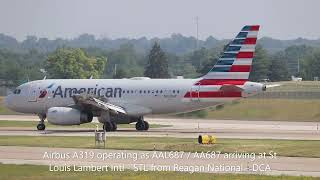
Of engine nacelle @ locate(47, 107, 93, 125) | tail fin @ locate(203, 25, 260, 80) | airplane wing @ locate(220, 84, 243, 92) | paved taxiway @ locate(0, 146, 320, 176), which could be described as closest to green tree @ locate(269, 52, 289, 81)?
tail fin @ locate(203, 25, 260, 80)

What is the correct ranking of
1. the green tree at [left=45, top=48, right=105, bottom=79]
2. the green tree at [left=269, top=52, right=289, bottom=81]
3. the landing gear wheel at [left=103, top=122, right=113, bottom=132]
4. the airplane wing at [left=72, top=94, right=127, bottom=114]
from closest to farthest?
the airplane wing at [left=72, top=94, right=127, bottom=114] < the landing gear wheel at [left=103, top=122, right=113, bottom=132] < the green tree at [left=45, top=48, right=105, bottom=79] < the green tree at [left=269, top=52, right=289, bottom=81]

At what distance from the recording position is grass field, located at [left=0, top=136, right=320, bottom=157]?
138ft

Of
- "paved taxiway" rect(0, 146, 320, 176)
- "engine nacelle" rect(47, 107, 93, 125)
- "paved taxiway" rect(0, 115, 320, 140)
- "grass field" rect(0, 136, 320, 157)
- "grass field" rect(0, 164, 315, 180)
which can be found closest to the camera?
"grass field" rect(0, 164, 315, 180)

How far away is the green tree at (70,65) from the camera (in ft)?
447

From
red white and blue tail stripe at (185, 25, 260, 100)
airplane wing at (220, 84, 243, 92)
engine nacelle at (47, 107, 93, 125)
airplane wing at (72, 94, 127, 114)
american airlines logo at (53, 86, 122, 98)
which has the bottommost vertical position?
engine nacelle at (47, 107, 93, 125)

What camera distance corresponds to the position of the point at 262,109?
78875mm

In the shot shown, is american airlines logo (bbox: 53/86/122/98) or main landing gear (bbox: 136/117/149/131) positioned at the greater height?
american airlines logo (bbox: 53/86/122/98)

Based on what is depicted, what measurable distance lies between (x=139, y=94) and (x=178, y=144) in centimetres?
1681

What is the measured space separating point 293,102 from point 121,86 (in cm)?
2335

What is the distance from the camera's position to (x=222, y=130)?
61156 millimetres

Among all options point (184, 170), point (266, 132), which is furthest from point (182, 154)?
point (266, 132)

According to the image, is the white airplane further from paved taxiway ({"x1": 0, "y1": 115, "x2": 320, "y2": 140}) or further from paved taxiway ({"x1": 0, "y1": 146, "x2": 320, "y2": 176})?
paved taxiway ({"x1": 0, "y1": 146, "x2": 320, "y2": 176})

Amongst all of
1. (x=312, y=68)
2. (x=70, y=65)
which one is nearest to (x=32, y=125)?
(x=70, y=65)

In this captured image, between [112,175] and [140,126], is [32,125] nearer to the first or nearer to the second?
[140,126]
